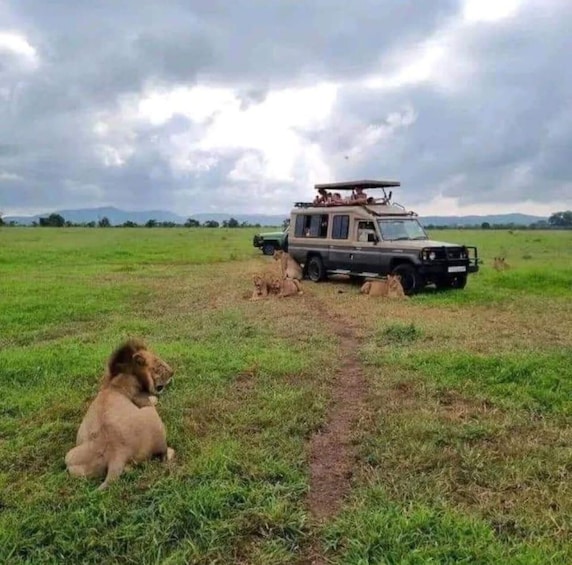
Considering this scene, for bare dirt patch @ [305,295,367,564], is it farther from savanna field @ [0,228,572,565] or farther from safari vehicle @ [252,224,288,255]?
safari vehicle @ [252,224,288,255]

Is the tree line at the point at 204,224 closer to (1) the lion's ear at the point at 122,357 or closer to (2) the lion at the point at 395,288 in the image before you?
(2) the lion at the point at 395,288

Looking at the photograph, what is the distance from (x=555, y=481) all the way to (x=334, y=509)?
147 centimetres

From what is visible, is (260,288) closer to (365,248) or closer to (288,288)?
(288,288)

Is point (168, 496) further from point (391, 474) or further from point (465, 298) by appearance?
point (465, 298)

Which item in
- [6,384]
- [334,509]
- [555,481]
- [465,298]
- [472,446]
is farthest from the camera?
[465,298]

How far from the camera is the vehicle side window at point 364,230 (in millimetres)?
13875

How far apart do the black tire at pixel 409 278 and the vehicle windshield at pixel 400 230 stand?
0.87m

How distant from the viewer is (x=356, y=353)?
7410 millimetres

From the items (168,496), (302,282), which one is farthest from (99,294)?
(168,496)

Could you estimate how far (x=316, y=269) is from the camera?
15.6 m

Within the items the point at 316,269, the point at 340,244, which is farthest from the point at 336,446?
the point at 316,269

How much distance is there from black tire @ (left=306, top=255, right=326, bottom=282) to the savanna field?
5.51 meters

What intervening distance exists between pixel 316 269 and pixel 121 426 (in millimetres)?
11973

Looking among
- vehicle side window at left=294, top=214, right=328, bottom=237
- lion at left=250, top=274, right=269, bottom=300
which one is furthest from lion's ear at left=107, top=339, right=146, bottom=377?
vehicle side window at left=294, top=214, right=328, bottom=237
